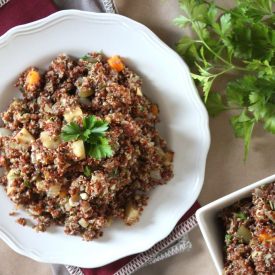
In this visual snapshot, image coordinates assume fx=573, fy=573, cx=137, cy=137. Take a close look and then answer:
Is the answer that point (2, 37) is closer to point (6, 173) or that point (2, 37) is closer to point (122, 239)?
point (6, 173)

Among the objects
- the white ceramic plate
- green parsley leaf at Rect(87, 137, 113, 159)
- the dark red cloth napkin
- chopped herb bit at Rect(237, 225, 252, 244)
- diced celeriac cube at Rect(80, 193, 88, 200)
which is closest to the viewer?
chopped herb bit at Rect(237, 225, 252, 244)

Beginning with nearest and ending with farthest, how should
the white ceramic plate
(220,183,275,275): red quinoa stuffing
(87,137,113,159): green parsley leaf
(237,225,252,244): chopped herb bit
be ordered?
(220,183,275,275): red quinoa stuffing
(237,225,252,244): chopped herb bit
(87,137,113,159): green parsley leaf
the white ceramic plate

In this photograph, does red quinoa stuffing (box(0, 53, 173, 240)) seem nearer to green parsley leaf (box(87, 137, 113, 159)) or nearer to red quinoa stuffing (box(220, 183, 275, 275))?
green parsley leaf (box(87, 137, 113, 159))

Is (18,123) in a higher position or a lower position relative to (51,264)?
higher

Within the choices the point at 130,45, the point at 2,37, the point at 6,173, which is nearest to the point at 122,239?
the point at 6,173

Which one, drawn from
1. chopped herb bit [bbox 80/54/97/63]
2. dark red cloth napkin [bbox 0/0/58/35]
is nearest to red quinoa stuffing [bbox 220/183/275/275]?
chopped herb bit [bbox 80/54/97/63]

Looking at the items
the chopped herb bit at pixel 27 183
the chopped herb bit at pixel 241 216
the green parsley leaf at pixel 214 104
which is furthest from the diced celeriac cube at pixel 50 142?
the chopped herb bit at pixel 241 216
